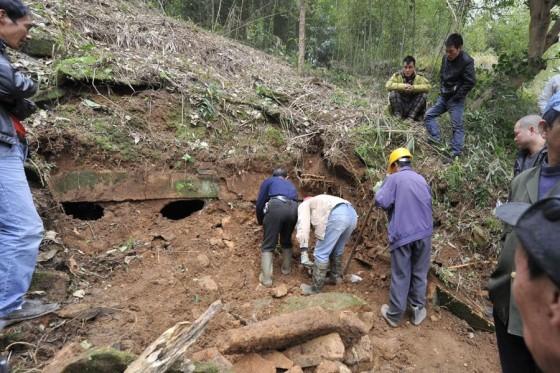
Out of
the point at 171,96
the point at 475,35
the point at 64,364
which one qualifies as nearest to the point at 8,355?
the point at 64,364

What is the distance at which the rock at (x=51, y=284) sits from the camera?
330 cm

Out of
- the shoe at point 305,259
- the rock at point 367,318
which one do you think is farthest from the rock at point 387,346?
the shoe at point 305,259

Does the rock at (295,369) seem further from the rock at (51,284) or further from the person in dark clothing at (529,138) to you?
the person in dark clothing at (529,138)

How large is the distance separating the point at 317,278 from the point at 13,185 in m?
2.99

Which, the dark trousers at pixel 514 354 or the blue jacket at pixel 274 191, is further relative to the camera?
the blue jacket at pixel 274 191

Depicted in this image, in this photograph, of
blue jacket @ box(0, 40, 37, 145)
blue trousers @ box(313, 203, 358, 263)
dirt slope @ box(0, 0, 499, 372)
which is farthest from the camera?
blue trousers @ box(313, 203, 358, 263)

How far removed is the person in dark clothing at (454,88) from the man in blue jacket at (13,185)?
506 centimetres

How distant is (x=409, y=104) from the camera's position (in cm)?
659

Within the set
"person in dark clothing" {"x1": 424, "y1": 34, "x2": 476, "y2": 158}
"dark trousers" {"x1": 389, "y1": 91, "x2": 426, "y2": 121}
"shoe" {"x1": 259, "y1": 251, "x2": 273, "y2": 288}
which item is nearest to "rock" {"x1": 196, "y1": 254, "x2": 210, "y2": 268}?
"shoe" {"x1": 259, "y1": 251, "x2": 273, "y2": 288}

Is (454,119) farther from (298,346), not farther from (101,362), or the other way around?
(101,362)

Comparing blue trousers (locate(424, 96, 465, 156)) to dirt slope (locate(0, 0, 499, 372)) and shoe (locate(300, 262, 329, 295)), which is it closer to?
dirt slope (locate(0, 0, 499, 372))

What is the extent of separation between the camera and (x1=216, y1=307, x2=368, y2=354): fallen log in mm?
2920

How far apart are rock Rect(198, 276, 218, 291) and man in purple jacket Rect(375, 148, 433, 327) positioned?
5.84 ft

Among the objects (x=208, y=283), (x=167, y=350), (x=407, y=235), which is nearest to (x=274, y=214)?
(x=208, y=283)
